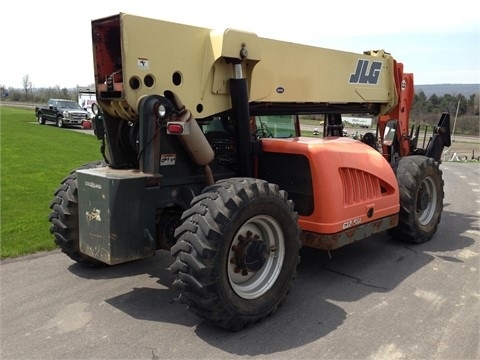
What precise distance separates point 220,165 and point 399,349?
2.52 m

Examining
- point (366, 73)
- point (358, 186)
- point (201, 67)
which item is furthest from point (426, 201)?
point (201, 67)

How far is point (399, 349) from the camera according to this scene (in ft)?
12.3

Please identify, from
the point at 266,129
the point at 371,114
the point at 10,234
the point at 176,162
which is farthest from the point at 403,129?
the point at 10,234

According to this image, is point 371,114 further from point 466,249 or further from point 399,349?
point 399,349

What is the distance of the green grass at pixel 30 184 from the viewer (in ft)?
20.7

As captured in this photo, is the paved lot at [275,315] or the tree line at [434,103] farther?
the tree line at [434,103]

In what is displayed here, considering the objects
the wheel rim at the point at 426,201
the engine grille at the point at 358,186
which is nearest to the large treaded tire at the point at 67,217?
the engine grille at the point at 358,186

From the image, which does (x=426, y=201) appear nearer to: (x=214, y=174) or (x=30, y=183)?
(x=214, y=174)

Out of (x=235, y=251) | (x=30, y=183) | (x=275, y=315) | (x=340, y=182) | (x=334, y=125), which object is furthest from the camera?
(x=30, y=183)

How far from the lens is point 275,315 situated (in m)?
4.32

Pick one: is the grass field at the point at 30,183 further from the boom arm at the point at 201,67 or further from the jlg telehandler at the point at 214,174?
the jlg telehandler at the point at 214,174

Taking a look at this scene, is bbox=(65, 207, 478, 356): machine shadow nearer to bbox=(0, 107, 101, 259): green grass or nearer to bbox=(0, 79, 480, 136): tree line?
bbox=(0, 107, 101, 259): green grass

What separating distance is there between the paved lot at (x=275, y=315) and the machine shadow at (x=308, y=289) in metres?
0.01

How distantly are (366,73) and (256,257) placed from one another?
381 cm
